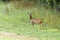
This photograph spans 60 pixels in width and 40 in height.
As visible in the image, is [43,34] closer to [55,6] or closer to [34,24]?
[34,24]

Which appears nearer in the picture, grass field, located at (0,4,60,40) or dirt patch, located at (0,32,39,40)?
dirt patch, located at (0,32,39,40)

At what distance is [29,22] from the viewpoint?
3.83 metres

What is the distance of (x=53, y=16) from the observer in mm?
3854

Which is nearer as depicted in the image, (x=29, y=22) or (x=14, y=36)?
(x=14, y=36)

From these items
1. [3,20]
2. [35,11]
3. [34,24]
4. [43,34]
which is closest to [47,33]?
[43,34]

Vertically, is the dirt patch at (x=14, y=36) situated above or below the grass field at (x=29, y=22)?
below

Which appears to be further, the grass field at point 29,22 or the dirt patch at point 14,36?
the grass field at point 29,22

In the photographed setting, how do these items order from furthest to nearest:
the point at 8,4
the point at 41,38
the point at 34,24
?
the point at 8,4 < the point at 34,24 < the point at 41,38

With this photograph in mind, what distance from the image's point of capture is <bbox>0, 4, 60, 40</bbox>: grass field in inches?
140

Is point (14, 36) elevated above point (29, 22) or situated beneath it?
situated beneath

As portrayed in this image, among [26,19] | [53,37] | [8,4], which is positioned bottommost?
[53,37]

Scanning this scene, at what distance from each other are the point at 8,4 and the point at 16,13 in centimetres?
30

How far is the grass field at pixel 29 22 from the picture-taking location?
140 inches

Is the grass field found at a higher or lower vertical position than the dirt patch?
higher
